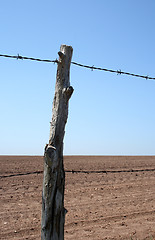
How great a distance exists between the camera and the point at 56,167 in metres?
A: 3.21

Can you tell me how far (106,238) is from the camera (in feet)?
18.9

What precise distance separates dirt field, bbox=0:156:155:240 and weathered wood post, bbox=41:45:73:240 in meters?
1.62

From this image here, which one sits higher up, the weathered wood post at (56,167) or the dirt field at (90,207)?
the weathered wood post at (56,167)

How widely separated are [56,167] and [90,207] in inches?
198

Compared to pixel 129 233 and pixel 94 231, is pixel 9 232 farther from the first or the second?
pixel 129 233

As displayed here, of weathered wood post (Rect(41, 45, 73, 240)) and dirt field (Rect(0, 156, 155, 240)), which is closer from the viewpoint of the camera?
weathered wood post (Rect(41, 45, 73, 240))

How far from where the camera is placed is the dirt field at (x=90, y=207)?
6062mm

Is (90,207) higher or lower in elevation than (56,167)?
lower

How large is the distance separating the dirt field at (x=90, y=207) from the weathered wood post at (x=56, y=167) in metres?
1.62

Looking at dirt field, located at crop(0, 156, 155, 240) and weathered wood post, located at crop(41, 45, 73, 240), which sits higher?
weathered wood post, located at crop(41, 45, 73, 240)

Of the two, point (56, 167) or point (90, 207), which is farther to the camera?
point (90, 207)

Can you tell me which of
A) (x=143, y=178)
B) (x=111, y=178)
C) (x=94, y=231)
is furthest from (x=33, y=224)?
(x=143, y=178)

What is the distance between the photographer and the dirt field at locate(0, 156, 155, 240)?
6062 millimetres

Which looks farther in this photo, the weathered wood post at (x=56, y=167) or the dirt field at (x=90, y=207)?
the dirt field at (x=90, y=207)
